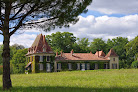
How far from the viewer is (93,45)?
250 feet

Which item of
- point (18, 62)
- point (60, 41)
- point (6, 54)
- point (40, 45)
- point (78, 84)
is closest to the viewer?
point (6, 54)

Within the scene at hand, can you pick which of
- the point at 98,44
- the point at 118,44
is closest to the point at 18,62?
the point at 98,44

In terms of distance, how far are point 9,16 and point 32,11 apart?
153cm

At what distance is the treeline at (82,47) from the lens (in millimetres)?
57250

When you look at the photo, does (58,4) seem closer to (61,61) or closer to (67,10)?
(67,10)

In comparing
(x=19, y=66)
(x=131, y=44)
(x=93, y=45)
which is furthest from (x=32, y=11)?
(x=93, y=45)

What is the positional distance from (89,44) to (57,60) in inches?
1080

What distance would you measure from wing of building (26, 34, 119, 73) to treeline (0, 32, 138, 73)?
5165mm

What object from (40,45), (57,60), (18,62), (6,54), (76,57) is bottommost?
(18,62)

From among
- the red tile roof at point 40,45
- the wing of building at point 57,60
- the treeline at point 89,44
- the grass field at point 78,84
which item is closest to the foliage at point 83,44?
the treeline at point 89,44

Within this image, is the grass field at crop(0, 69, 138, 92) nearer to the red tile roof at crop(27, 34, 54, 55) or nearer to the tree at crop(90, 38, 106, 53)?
the red tile roof at crop(27, 34, 54, 55)

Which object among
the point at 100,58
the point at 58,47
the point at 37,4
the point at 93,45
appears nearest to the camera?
the point at 37,4

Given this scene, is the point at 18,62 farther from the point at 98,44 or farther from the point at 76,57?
the point at 98,44

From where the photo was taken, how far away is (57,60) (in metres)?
52.3
